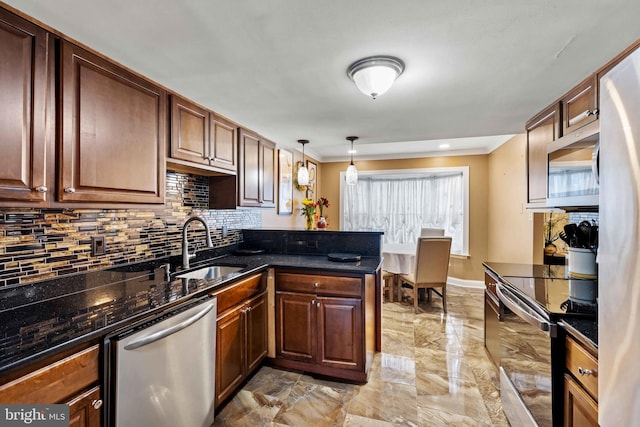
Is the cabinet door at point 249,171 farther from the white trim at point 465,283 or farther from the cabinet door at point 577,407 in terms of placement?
the white trim at point 465,283

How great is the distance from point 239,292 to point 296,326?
A: 1.96ft

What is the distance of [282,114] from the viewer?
246 centimetres

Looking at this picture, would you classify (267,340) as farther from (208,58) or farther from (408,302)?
(408,302)

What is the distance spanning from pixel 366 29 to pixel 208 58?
83cm

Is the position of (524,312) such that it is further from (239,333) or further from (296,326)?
(239,333)

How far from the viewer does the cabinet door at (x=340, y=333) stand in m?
2.19

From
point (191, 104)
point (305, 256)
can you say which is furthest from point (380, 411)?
point (191, 104)

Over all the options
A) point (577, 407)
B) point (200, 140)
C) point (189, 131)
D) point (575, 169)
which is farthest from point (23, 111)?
point (575, 169)

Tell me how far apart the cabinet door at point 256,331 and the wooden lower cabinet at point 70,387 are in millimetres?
1060

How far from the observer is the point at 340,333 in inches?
87.6

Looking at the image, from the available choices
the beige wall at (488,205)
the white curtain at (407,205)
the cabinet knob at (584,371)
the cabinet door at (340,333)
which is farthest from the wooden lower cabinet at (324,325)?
the white curtain at (407,205)

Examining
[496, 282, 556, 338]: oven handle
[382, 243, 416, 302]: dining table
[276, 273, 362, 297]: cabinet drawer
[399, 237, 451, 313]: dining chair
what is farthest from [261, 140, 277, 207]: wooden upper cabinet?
[496, 282, 556, 338]: oven handle

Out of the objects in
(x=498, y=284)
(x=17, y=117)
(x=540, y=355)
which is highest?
(x=17, y=117)

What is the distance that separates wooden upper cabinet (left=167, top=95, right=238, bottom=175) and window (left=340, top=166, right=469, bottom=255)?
333 centimetres
